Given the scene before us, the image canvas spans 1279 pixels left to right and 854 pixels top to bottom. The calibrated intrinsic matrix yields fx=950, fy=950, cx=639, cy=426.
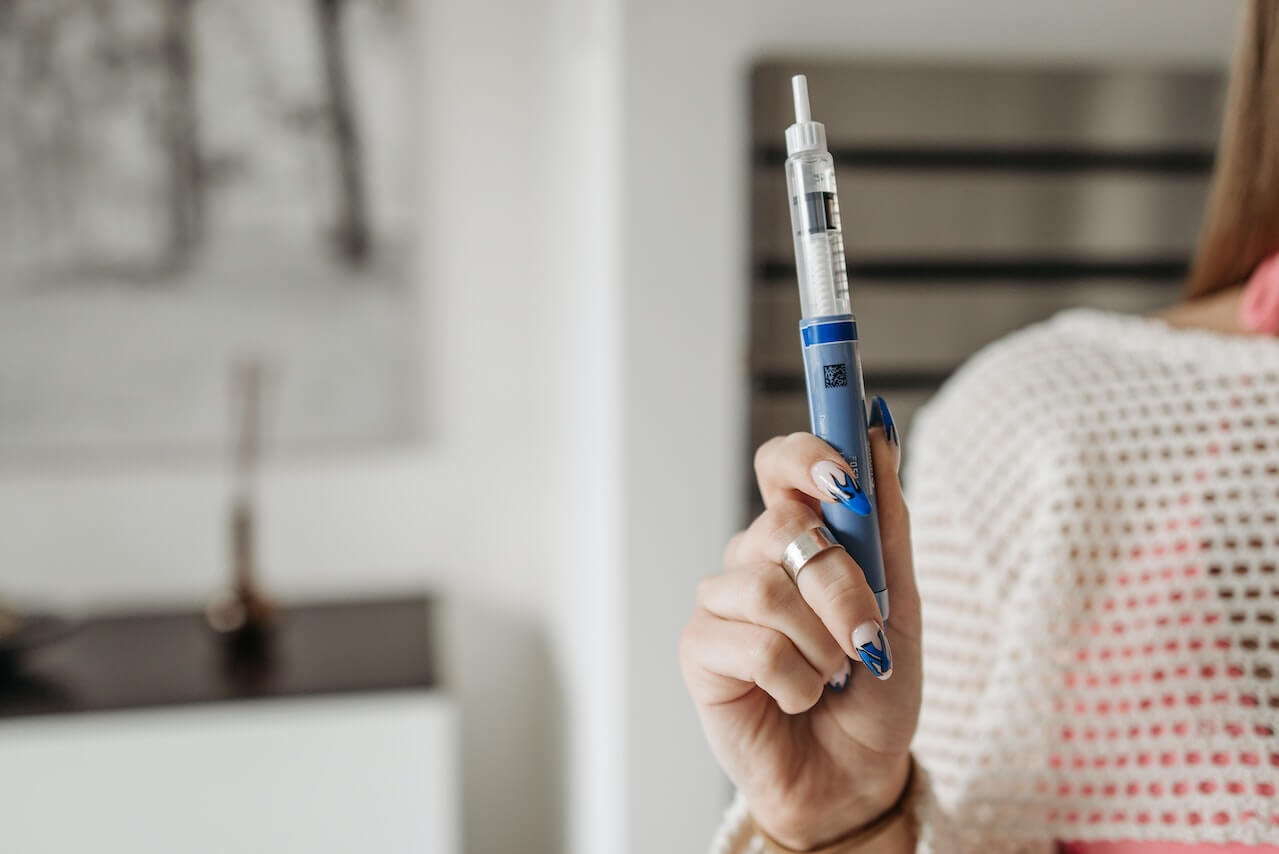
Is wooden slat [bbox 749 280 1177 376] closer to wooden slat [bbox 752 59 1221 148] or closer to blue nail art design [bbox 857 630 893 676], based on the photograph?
wooden slat [bbox 752 59 1221 148]

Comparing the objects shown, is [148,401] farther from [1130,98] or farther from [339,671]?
[1130,98]

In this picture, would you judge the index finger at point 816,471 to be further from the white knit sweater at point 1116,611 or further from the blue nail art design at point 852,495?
the white knit sweater at point 1116,611

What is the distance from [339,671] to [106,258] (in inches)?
32.8

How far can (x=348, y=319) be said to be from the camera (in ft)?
5.61

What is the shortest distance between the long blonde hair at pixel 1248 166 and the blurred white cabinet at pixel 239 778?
111 centimetres

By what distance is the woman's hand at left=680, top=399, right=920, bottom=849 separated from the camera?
1.24ft

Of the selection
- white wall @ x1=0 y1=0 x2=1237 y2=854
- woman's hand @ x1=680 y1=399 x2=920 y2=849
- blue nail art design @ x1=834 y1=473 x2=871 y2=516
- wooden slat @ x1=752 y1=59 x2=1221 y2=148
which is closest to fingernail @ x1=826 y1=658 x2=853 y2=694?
woman's hand @ x1=680 y1=399 x2=920 y2=849

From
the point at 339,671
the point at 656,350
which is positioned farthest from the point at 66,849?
the point at 656,350

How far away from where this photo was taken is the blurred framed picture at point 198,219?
161 cm

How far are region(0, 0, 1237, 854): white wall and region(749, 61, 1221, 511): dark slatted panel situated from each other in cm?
4

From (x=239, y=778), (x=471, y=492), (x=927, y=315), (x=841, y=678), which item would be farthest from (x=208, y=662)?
(x=841, y=678)

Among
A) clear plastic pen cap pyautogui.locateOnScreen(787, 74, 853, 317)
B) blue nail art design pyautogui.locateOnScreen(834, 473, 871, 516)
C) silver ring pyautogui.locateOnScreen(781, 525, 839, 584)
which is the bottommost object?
silver ring pyautogui.locateOnScreen(781, 525, 839, 584)

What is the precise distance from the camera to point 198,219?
5.43 feet

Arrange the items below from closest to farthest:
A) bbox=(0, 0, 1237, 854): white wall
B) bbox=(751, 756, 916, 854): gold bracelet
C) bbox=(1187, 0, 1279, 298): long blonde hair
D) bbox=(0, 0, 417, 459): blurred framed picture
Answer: bbox=(751, 756, 916, 854): gold bracelet → bbox=(1187, 0, 1279, 298): long blonde hair → bbox=(0, 0, 1237, 854): white wall → bbox=(0, 0, 417, 459): blurred framed picture
